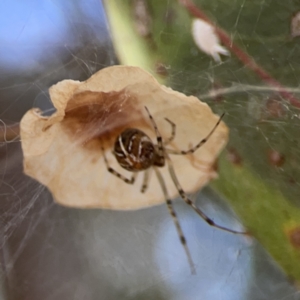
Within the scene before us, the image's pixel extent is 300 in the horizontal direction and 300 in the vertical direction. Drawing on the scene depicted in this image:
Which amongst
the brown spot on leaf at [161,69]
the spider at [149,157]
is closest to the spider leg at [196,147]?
the spider at [149,157]

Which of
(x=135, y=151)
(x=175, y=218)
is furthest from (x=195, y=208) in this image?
(x=135, y=151)

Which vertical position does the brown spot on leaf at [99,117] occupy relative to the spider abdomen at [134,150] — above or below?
above

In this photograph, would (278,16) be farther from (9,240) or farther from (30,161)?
(9,240)

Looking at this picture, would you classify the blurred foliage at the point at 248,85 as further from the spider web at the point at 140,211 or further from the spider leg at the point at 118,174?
the spider leg at the point at 118,174

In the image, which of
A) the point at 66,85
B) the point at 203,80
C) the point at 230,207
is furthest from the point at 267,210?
the point at 66,85

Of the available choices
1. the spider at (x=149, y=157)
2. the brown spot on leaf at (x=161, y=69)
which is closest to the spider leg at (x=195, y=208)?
the spider at (x=149, y=157)

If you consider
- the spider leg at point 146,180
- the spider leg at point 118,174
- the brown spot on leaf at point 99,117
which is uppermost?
the brown spot on leaf at point 99,117

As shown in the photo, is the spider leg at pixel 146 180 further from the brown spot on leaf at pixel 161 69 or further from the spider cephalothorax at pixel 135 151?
the brown spot on leaf at pixel 161 69
